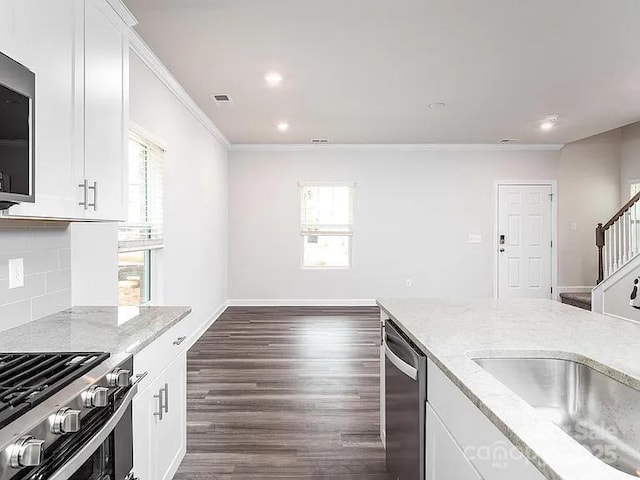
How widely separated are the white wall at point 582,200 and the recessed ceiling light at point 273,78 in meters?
5.62

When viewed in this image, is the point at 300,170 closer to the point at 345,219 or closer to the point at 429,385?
the point at 345,219

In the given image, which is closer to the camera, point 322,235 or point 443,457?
point 443,457

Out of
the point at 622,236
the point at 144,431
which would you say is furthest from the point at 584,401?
the point at 622,236

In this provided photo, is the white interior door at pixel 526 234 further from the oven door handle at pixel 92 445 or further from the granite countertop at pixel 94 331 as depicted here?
the oven door handle at pixel 92 445

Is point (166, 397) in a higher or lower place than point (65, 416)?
lower

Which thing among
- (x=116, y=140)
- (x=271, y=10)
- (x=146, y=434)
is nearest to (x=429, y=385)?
(x=146, y=434)

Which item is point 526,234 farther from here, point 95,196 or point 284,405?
point 95,196

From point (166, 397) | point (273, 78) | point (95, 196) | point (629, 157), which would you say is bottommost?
point (166, 397)

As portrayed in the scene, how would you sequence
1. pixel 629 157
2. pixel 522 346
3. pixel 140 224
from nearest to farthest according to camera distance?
1. pixel 522 346
2. pixel 140 224
3. pixel 629 157

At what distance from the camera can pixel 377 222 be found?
7859mm

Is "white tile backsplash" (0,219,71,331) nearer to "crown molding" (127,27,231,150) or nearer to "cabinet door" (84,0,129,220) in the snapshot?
"cabinet door" (84,0,129,220)

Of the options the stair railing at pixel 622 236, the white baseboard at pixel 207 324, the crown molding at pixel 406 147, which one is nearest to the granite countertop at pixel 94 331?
the white baseboard at pixel 207 324

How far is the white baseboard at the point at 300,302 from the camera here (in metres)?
7.83

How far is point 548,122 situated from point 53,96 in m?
6.00
